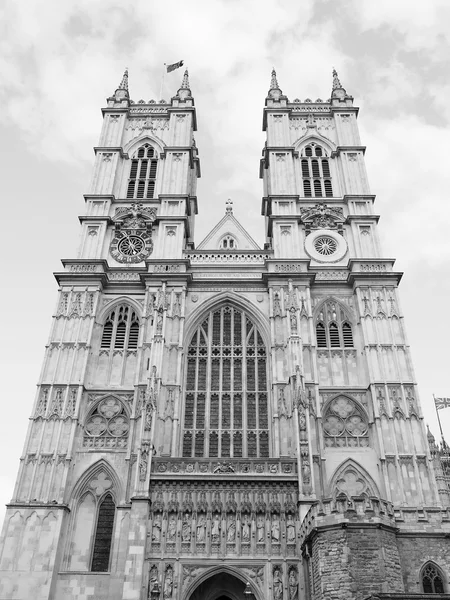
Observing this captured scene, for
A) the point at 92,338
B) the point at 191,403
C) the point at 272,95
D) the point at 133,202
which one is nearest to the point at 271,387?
the point at 191,403

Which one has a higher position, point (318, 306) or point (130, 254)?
point (130, 254)

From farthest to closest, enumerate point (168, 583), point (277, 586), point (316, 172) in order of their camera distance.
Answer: point (316, 172), point (168, 583), point (277, 586)

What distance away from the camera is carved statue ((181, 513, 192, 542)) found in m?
21.7

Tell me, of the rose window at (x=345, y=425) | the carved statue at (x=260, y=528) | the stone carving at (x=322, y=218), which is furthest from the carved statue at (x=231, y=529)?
the stone carving at (x=322, y=218)

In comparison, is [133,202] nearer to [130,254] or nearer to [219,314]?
[130,254]

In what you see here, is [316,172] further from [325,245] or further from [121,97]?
[121,97]

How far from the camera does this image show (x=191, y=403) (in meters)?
26.5

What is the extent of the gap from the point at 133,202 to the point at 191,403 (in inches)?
497

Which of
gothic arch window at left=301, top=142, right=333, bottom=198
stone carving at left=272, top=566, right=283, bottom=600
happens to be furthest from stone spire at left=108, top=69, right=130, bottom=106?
stone carving at left=272, top=566, right=283, bottom=600

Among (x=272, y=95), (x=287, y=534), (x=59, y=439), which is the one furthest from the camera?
(x=272, y=95)

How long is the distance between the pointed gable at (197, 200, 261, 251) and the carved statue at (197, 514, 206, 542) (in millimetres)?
15173

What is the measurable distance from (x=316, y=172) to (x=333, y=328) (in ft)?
35.9

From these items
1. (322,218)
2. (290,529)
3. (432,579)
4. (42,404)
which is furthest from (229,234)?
(432,579)

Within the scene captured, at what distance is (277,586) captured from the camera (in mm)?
20734
